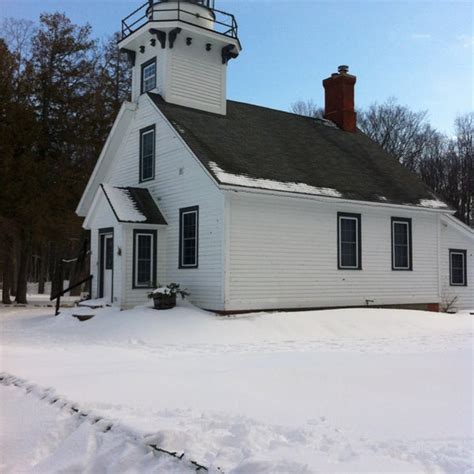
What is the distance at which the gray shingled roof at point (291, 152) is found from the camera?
51.3 feet

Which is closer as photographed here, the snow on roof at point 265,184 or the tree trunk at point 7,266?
the snow on roof at point 265,184

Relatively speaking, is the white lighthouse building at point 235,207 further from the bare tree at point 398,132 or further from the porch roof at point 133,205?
the bare tree at point 398,132

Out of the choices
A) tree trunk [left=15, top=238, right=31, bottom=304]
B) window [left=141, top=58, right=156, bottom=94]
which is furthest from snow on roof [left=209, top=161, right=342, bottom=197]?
tree trunk [left=15, top=238, right=31, bottom=304]

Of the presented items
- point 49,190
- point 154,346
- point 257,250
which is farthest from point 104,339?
point 49,190

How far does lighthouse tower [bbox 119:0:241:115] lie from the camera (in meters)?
17.8

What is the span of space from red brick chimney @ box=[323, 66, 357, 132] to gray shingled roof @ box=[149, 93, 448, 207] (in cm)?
79

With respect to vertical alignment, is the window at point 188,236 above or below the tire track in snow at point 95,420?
above

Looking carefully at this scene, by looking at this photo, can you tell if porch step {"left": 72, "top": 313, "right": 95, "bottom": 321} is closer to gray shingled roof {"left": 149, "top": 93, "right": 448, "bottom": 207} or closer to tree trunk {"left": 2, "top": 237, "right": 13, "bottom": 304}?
gray shingled roof {"left": 149, "top": 93, "right": 448, "bottom": 207}

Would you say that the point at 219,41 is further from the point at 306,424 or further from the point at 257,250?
the point at 306,424

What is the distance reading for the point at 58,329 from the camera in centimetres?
1414

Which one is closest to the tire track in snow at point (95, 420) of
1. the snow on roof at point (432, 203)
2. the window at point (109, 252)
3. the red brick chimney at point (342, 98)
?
the window at point (109, 252)

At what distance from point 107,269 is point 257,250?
4.90 meters

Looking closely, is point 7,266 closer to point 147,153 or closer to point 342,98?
point 147,153

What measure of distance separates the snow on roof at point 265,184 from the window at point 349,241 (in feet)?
3.11
